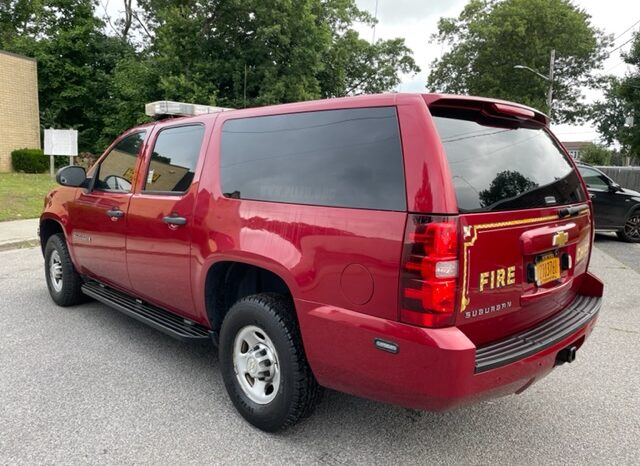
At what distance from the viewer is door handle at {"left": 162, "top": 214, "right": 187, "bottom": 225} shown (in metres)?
3.26

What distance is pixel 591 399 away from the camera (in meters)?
3.30

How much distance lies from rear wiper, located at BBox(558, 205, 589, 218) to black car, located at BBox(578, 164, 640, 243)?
7.88 meters

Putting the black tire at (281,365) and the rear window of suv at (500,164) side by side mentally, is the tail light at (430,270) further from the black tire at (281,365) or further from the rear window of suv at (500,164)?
the black tire at (281,365)

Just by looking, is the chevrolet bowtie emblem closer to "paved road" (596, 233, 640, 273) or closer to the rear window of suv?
the rear window of suv

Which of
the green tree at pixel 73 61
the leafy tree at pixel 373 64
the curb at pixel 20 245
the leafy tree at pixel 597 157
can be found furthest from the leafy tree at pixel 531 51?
the curb at pixel 20 245

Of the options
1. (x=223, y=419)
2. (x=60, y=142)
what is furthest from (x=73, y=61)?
(x=223, y=419)

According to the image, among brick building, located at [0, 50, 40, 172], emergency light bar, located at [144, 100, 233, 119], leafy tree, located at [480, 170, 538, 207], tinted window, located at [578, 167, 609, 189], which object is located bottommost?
leafy tree, located at [480, 170, 538, 207]

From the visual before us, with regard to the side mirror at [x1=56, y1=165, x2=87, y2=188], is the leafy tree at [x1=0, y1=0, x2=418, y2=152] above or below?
above

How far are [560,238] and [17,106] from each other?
78.6 feet

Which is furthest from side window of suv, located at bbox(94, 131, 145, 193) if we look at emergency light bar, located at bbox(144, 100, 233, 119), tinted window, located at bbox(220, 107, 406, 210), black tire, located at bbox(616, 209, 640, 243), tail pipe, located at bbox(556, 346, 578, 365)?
black tire, located at bbox(616, 209, 640, 243)

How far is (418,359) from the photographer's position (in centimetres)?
209

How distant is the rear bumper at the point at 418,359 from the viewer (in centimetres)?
207

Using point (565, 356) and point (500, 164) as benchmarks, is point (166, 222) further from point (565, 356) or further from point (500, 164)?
point (565, 356)

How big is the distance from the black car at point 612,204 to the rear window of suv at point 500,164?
8081mm
